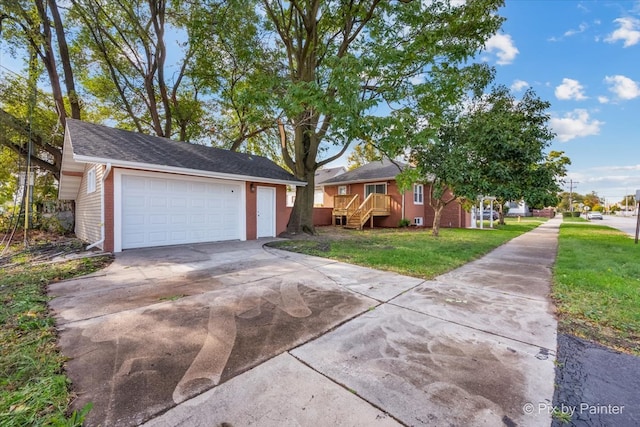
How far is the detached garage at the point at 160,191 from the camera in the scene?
7.37 m

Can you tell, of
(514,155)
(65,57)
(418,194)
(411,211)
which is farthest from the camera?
Answer: (418,194)

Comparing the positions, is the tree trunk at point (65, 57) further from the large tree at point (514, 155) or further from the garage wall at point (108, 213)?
the large tree at point (514, 155)

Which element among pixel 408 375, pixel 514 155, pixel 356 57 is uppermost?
pixel 356 57

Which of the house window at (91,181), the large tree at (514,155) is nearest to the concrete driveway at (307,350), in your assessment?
the large tree at (514,155)

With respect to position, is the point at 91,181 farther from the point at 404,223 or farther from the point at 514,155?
the point at 404,223

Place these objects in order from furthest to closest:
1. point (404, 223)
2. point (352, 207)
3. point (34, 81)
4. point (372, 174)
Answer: point (372, 174) → point (352, 207) → point (404, 223) → point (34, 81)

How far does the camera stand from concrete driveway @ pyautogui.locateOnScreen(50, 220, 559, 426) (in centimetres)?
182

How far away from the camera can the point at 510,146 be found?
7.99 m

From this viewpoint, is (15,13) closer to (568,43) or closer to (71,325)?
(71,325)

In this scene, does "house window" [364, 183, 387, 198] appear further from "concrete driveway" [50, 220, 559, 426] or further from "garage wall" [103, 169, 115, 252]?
"garage wall" [103, 169, 115, 252]

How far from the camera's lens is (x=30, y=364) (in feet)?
7.29

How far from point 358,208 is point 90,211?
12489 mm

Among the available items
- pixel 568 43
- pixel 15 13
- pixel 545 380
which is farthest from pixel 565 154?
pixel 15 13

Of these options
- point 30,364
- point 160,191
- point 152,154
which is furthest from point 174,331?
point 152,154
